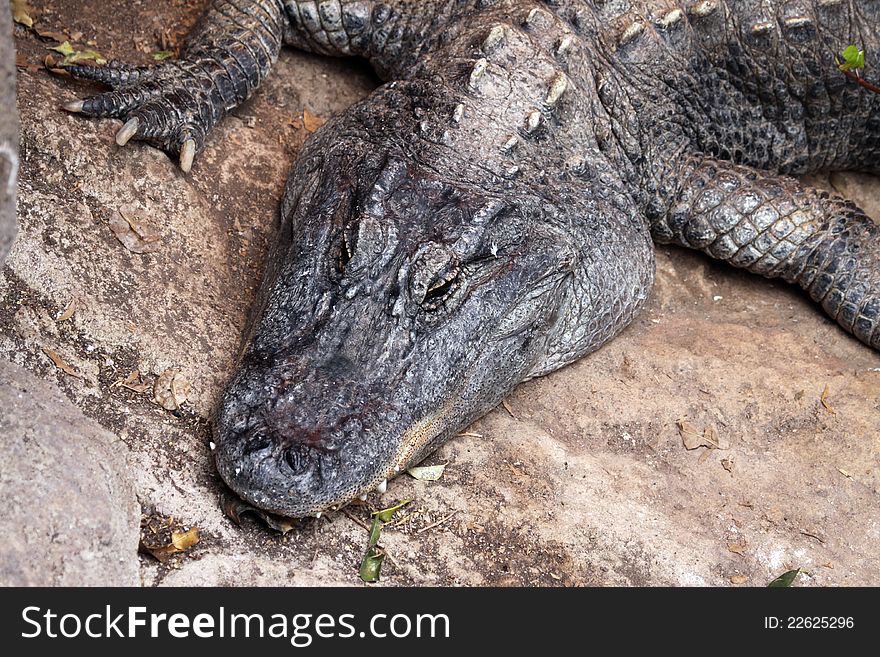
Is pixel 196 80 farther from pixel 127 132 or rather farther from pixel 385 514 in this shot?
pixel 385 514

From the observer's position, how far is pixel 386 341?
3102 millimetres

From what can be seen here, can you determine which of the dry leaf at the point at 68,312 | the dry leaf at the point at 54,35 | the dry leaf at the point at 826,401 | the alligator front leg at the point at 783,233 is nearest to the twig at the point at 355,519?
the dry leaf at the point at 68,312

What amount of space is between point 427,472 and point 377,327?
569 millimetres

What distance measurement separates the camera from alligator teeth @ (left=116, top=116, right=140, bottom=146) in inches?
142

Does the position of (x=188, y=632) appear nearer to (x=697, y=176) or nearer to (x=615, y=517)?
(x=615, y=517)

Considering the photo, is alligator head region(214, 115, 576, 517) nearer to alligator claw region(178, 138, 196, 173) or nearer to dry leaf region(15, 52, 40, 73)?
alligator claw region(178, 138, 196, 173)

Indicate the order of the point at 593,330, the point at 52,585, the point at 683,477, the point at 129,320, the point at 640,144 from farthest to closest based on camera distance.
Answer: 1. the point at 640,144
2. the point at 593,330
3. the point at 683,477
4. the point at 129,320
5. the point at 52,585

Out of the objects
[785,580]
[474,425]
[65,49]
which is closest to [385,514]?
[474,425]

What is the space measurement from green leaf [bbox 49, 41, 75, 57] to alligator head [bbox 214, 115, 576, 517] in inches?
49.3

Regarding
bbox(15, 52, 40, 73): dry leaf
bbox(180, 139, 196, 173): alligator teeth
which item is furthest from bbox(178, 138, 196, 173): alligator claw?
bbox(15, 52, 40, 73): dry leaf

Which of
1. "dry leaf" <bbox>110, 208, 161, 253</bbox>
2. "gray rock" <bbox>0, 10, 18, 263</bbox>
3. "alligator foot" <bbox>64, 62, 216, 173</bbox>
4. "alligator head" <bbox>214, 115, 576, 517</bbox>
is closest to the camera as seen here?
"gray rock" <bbox>0, 10, 18, 263</bbox>

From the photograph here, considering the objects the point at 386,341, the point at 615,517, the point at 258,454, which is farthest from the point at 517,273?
the point at 258,454

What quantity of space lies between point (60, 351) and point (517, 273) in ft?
5.09

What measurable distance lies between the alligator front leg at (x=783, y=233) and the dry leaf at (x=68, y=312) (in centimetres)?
255
